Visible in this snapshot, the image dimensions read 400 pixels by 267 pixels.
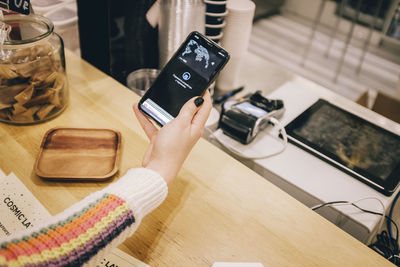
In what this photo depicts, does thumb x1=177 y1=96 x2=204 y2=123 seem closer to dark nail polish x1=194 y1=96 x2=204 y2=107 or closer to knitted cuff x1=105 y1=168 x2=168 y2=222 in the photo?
dark nail polish x1=194 y1=96 x2=204 y2=107

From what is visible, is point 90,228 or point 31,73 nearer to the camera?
point 90,228

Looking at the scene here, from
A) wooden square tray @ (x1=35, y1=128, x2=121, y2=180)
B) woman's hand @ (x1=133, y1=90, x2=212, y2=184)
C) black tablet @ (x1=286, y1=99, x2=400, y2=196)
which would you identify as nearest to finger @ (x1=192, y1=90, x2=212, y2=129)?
woman's hand @ (x1=133, y1=90, x2=212, y2=184)

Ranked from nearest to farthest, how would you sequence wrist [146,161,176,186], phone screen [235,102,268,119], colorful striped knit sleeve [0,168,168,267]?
colorful striped knit sleeve [0,168,168,267] → wrist [146,161,176,186] → phone screen [235,102,268,119]

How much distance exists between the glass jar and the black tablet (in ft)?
2.03

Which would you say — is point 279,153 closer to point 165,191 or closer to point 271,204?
point 271,204

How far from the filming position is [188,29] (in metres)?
0.96

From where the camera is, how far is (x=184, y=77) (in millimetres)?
750

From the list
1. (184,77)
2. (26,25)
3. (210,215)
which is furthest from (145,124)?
(26,25)

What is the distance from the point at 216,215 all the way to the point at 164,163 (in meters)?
0.17

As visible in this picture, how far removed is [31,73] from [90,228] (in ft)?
1.42

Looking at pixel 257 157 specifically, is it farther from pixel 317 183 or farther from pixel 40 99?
pixel 40 99

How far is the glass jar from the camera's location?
0.75m

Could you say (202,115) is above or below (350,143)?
above

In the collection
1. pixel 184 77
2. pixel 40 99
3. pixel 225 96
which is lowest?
pixel 225 96
